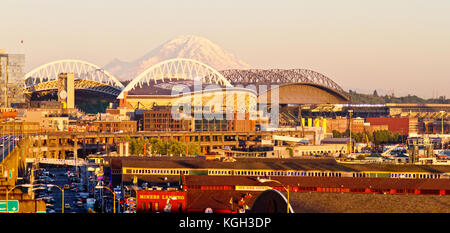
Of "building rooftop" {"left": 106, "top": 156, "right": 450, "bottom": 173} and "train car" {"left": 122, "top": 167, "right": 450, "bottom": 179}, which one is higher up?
"building rooftop" {"left": 106, "top": 156, "right": 450, "bottom": 173}

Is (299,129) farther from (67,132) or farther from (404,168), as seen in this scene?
(404,168)

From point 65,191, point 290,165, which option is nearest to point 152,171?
point 65,191

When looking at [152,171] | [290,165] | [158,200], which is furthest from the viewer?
[152,171]

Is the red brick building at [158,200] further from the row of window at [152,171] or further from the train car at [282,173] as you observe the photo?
the row of window at [152,171]

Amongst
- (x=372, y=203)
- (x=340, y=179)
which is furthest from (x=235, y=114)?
(x=372, y=203)

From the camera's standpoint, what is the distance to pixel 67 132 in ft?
554

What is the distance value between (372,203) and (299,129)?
5759 inches

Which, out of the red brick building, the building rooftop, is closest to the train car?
the building rooftop


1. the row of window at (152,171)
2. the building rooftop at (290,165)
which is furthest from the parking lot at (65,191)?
the building rooftop at (290,165)

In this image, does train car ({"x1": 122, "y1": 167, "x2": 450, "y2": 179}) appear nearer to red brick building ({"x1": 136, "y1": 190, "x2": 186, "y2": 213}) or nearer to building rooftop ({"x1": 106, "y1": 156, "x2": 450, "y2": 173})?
building rooftop ({"x1": 106, "y1": 156, "x2": 450, "y2": 173})

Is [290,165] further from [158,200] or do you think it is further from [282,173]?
[158,200]
